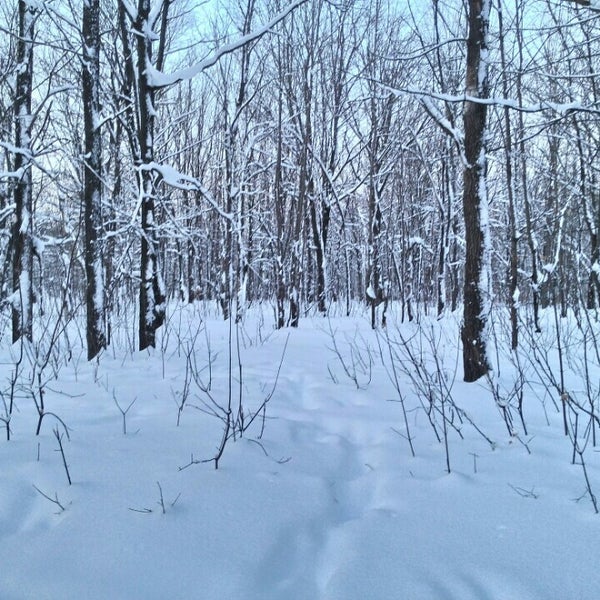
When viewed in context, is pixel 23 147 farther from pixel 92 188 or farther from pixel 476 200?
pixel 476 200

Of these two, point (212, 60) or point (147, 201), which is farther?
point (147, 201)

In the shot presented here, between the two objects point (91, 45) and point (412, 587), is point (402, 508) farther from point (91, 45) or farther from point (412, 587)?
point (91, 45)

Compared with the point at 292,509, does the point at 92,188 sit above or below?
above

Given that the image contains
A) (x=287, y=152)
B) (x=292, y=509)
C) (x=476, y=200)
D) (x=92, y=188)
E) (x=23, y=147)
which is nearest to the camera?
(x=292, y=509)

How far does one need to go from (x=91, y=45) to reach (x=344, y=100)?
7600 mm

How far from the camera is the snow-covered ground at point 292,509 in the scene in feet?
5.75

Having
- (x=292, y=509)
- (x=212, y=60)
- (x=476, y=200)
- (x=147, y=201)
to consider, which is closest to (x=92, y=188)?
(x=147, y=201)

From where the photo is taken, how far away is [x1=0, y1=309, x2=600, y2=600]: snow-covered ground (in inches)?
69.0

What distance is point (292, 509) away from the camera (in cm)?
231

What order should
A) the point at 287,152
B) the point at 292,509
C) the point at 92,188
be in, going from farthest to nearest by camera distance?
1. the point at 287,152
2. the point at 92,188
3. the point at 292,509

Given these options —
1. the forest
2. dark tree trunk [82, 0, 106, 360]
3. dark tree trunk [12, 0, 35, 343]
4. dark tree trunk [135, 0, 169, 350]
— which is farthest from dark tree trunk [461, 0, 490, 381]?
dark tree trunk [12, 0, 35, 343]

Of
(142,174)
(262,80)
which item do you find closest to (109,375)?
(142,174)

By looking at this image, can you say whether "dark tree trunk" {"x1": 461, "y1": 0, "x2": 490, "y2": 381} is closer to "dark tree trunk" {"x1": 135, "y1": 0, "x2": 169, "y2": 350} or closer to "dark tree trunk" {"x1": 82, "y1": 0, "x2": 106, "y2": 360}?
"dark tree trunk" {"x1": 135, "y1": 0, "x2": 169, "y2": 350}

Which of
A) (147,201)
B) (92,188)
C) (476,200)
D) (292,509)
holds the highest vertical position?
(92,188)
